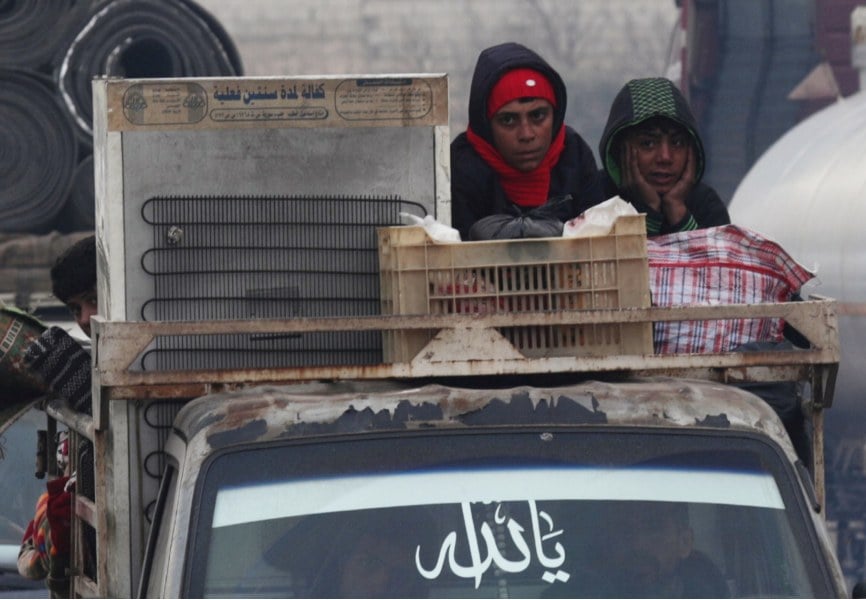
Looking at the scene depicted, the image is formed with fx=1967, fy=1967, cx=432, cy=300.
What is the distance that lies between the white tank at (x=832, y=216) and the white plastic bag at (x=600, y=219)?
891 centimetres

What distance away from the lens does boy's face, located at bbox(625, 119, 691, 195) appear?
4957 millimetres

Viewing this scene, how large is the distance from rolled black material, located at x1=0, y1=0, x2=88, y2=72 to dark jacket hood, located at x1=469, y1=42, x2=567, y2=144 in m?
9.30

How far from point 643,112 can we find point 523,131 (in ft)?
1.04

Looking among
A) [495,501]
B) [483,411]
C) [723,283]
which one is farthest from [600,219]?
[495,501]

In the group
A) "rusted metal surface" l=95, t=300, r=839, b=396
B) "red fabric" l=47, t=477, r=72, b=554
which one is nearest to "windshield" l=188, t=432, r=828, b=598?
"rusted metal surface" l=95, t=300, r=839, b=396

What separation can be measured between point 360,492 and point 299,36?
19816mm

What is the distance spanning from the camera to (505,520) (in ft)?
10.7

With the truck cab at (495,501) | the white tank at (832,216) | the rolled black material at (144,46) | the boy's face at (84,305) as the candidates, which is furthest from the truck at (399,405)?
the rolled black material at (144,46)

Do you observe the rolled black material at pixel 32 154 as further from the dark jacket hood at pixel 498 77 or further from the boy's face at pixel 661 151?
the boy's face at pixel 661 151

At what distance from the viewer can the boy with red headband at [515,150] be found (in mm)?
4844

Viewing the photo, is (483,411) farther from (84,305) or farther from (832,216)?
(832,216)

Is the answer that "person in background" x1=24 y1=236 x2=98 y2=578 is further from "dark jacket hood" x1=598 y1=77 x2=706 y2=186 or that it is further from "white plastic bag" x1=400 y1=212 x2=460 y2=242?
"dark jacket hood" x1=598 y1=77 x2=706 y2=186

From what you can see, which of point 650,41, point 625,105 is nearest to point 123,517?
point 625,105

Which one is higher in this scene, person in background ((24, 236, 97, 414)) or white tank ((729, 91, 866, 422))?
white tank ((729, 91, 866, 422))
